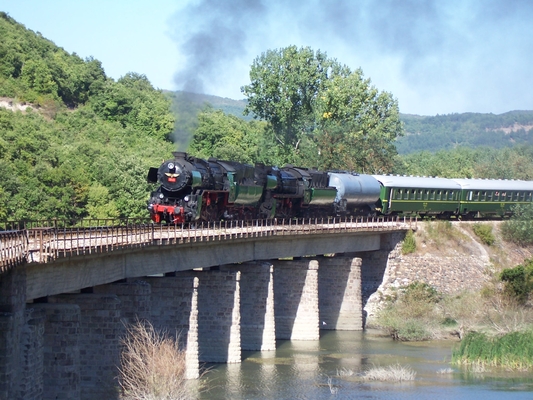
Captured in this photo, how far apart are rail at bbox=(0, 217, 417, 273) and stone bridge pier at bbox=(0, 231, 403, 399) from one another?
0.96 metres

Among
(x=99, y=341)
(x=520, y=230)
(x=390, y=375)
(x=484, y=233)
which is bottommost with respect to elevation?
(x=390, y=375)

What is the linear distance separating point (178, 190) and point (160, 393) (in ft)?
45.9

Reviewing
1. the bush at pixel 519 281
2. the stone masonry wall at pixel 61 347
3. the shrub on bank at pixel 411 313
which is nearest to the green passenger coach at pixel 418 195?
the shrub on bank at pixel 411 313

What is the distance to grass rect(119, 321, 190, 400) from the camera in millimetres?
33969

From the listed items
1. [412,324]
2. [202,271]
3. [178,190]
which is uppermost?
[178,190]

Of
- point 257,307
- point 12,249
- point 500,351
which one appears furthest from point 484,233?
point 12,249

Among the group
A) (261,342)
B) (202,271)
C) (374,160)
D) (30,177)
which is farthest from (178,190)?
(374,160)

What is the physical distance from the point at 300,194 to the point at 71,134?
157 feet

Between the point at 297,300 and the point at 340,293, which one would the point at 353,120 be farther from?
the point at 297,300

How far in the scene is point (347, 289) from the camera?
6128cm

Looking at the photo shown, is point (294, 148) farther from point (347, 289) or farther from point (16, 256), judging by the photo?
point (16, 256)

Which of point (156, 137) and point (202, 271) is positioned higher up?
point (156, 137)

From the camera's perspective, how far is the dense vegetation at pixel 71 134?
7488 cm

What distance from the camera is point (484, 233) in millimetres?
71062
